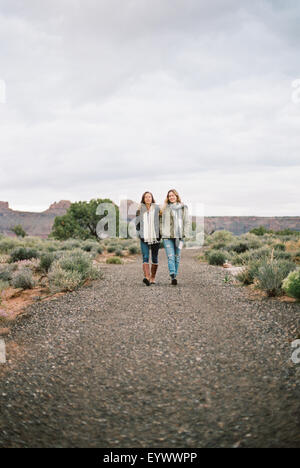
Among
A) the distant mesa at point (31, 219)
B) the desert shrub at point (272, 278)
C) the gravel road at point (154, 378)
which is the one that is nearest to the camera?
the gravel road at point (154, 378)

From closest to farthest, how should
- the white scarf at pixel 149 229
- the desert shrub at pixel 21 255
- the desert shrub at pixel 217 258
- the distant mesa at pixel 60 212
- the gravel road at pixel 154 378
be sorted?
the gravel road at pixel 154 378
the white scarf at pixel 149 229
the desert shrub at pixel 217 258
the desert shrub at pixel 21 255
the distant mesa at pixel 60 212

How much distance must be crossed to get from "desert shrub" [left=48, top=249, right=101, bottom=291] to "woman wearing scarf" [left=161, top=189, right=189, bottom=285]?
274 centimetres

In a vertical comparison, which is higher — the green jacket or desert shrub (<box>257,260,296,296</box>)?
the green jacket

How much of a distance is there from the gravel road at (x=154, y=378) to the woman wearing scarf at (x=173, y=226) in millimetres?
2607

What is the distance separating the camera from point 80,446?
2807mm

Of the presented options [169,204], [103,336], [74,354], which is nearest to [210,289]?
[169,204]

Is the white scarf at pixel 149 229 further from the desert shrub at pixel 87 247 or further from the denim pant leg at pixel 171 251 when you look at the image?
the desert shrub at pixel 87 247

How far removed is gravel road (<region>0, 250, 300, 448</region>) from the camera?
294 cm

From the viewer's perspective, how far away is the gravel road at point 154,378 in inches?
116

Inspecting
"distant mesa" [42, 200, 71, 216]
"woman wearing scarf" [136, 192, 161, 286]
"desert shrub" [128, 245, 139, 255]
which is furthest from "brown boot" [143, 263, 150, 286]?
"distant mesa" [42, 200, 71, 216]

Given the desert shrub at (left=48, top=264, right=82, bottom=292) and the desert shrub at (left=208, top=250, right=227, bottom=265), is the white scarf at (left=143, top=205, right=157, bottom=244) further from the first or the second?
the desert shrub at (left=208, top=250, right=227, bottom=265)

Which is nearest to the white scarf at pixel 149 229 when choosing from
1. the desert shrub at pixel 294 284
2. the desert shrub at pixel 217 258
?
the desert shrub at pixel 294 284

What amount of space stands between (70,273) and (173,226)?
130 inches
